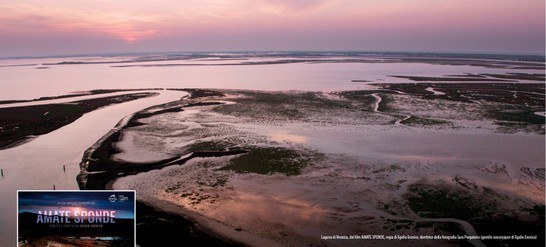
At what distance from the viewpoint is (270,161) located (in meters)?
25.1

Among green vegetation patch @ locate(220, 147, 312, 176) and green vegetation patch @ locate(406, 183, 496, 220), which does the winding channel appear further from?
green vegetation patch @ locate(406, 183, 496, 220)

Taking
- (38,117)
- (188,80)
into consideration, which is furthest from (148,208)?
(188,80)

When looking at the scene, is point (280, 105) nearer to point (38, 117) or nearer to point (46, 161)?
point (38, 117)

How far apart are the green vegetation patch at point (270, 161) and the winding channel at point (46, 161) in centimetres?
981


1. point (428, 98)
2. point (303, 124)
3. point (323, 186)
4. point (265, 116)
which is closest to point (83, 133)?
point (265, 116)

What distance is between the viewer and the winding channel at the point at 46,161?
18.0 m

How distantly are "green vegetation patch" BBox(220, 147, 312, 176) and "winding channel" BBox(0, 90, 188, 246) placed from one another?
9.81m

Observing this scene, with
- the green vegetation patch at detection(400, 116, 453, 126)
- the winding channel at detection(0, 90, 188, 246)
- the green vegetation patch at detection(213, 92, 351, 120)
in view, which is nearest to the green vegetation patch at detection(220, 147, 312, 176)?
the winding channel at detection(0, 90, 188, 246)

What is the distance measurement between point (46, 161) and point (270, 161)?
15316 mm

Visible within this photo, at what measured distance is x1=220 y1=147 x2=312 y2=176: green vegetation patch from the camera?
2344 cm

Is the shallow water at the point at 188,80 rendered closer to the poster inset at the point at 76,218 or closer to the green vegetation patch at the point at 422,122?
the green vegetation patch at the point at 422,122

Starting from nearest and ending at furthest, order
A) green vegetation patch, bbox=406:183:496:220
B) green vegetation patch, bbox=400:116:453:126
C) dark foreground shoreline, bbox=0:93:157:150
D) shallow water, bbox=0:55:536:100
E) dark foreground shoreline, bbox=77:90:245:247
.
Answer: dark foreground shoreline, bbox=77:90:245:247 → green vegetation patch, bbox=406:183:496:220 → dark foreground shoreline, bbox=0:93:157:150 → green vegetation patch, bbox=400:116:453:126 → shallow water, bbox=0:55:536:100

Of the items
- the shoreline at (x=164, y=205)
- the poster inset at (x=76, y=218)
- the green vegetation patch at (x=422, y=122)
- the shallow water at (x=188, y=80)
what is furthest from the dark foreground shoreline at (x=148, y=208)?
the shallow water at (x=188, y=80)

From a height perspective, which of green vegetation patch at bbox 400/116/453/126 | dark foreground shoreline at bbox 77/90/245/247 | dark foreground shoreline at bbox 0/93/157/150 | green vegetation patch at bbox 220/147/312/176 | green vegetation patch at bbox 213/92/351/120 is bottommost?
dark foreground shoreline at bbox 77/90/245/247
